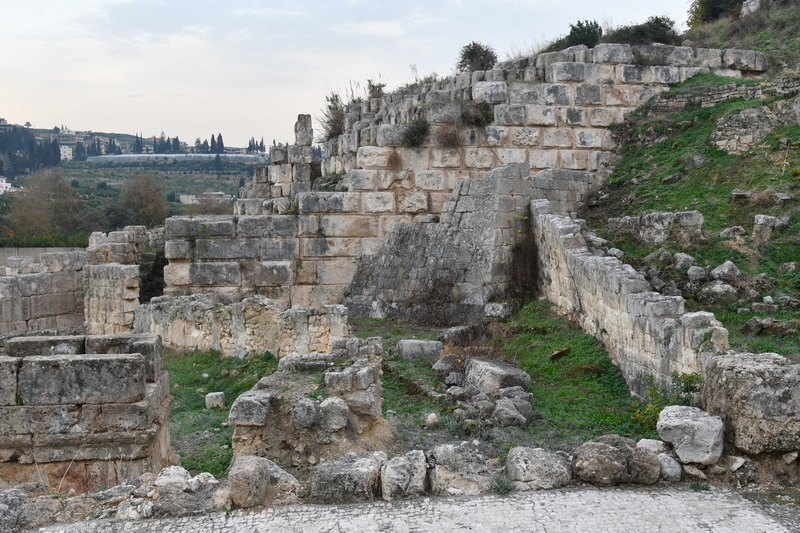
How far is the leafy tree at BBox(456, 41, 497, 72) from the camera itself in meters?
18.7

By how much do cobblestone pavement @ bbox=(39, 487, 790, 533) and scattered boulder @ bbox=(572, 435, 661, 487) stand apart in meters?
0.14

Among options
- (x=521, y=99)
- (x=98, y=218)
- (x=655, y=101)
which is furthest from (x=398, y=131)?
(x=98, y=218)

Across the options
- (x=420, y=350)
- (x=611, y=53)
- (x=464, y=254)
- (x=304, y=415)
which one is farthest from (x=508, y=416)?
(x=611, y=53)

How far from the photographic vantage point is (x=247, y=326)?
488 inches

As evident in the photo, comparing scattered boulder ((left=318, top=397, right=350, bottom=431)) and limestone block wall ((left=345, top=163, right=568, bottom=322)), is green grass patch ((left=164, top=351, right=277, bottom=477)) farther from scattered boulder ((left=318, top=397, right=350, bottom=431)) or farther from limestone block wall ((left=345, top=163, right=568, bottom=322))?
limestone block wall ((left=345, top=163, right=568, bottom=322))

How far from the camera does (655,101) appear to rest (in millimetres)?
16125

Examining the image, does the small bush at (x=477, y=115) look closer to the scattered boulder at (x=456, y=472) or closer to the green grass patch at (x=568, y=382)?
the green grass patch at (x=568, y=382)

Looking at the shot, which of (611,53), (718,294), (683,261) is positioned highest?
(611,53)

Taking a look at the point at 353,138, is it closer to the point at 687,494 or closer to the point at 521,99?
the point at 521,99

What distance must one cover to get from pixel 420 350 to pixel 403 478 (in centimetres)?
517

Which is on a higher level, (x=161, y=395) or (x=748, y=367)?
(x=748, y=367)

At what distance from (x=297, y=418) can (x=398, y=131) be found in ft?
30.9

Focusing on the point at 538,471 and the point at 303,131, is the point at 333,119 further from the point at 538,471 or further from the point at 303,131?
the point at 538,471

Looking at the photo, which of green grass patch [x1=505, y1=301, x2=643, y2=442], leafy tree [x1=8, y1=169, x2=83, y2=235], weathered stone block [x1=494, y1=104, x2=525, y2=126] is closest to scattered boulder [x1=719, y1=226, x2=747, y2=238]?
green grass patch [x1=505, y1=301, x2=643, y2=442]
